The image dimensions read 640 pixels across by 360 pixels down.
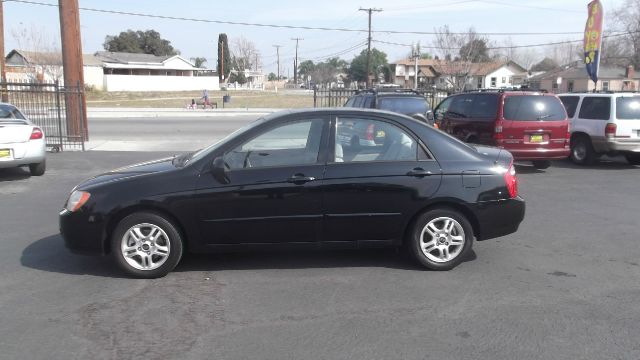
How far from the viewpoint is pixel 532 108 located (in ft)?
37.0

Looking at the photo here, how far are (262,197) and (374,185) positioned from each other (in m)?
1.08

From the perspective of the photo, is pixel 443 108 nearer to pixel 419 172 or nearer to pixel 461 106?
pixel 461 106

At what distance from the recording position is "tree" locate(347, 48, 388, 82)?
103 metres

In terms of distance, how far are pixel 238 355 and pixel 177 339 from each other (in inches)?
20.9

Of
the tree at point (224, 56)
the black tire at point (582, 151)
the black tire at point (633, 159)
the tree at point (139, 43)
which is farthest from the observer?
the tree at point (139, 43)

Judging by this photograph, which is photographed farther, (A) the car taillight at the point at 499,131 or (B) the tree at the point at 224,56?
(B) the tree at the point at 224,56

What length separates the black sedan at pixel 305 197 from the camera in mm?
5164

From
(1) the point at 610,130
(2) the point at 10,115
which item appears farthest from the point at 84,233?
(1) the point at 610,130

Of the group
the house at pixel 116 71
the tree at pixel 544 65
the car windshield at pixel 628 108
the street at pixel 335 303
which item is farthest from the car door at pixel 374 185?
the tree at pixel 544 65

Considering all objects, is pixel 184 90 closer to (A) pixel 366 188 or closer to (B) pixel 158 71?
(B) pixel 158 71

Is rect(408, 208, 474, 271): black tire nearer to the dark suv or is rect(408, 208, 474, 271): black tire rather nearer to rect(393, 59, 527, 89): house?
the dark suv

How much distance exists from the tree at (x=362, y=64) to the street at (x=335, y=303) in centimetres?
9599

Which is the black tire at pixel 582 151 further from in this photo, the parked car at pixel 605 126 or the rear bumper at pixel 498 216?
the rear bumper at pixel 498 216

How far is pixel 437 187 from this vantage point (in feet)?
17.7
